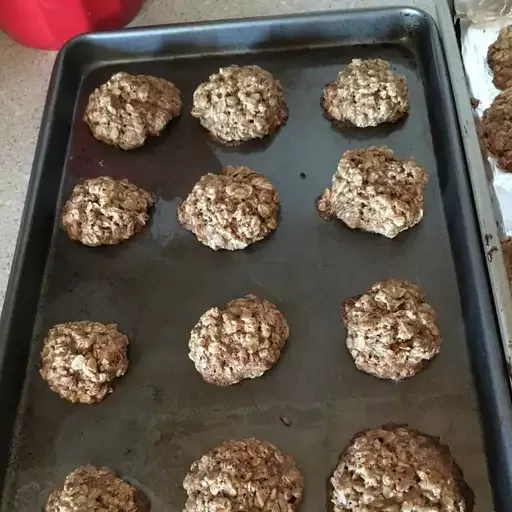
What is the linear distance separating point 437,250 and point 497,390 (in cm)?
31

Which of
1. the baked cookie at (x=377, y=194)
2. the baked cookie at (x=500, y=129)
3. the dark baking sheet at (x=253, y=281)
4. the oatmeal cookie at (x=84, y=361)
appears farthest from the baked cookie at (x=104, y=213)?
the baked cookie at (x=500, y=129)

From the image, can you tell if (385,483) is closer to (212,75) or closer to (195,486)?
(195,486)

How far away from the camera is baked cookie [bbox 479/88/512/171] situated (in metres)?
1.29

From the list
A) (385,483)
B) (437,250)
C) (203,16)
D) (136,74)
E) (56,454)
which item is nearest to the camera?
(385,483)

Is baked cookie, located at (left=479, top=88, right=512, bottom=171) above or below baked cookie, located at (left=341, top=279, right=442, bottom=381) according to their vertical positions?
above

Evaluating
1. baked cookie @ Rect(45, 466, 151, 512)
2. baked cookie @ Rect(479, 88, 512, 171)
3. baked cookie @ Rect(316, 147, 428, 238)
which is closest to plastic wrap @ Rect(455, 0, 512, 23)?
baked cookie @ Rect(479, 88, 512, 171)

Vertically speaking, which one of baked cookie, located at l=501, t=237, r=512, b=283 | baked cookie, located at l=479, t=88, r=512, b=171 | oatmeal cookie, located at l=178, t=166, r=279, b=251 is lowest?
baked cookie, located at l=501, t=237, r=512, b=283

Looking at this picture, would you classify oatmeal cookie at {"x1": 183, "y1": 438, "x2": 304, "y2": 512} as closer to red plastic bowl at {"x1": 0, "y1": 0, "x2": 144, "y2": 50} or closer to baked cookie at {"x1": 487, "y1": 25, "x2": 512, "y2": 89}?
baked cookie at {"x1": 487, "y1": 25, "x2": 512, "y2": 89}

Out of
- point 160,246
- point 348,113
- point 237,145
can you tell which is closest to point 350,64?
point 348,113

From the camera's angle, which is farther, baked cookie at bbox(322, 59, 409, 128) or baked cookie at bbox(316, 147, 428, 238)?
baked cookie at bbox(322, 59, 409, 128)

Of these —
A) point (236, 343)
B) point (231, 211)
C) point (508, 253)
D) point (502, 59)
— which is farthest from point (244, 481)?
point (502, 59)

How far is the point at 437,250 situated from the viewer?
124 cm

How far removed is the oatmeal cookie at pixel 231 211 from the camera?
126 cm

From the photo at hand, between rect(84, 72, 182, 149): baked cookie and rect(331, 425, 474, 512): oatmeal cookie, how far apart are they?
0.79 meters
